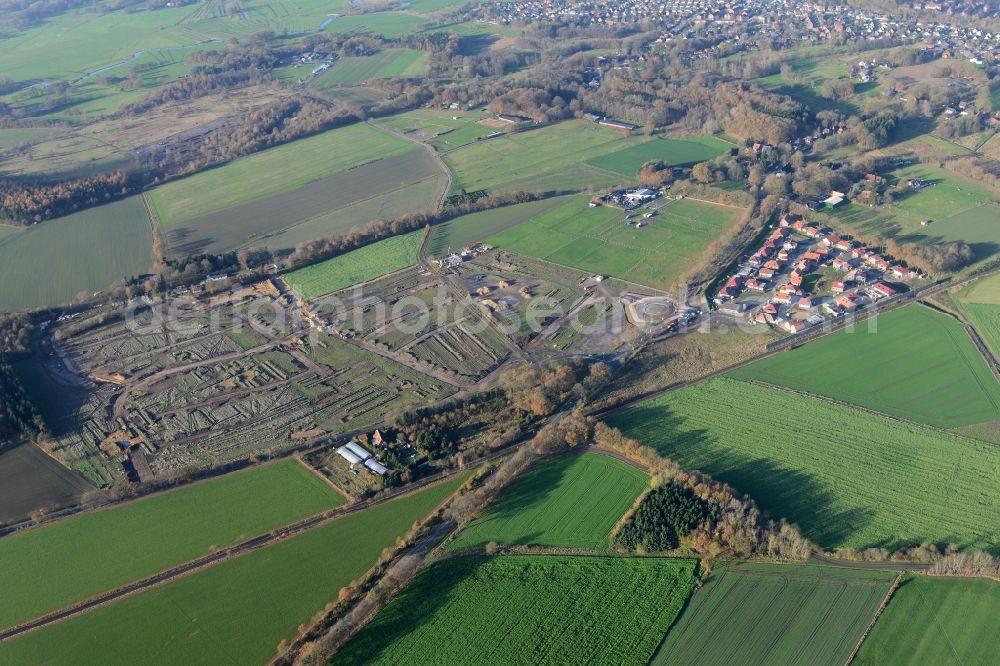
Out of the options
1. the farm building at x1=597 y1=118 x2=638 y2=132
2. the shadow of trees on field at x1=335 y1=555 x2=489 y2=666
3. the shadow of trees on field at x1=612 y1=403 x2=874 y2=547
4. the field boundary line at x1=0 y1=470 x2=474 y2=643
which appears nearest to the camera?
the shadow of trees on field at x1=335 y1=555 x2=489 y2=666

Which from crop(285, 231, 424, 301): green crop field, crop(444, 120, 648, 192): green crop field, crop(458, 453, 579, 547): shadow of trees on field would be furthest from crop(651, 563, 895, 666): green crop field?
crop(444, 120, 648, 192): green crop field

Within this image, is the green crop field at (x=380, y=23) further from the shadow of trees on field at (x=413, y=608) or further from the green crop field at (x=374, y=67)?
the shadow of trees on field at (x=413, y=608)

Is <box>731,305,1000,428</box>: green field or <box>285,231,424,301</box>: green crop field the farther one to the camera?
<box>285,231,424,301</box>: green crop field

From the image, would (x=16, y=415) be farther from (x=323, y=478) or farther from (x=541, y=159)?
(x=541, y=159)

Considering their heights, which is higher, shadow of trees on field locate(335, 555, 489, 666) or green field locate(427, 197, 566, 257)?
green field locate(427, 197, 566, 257)

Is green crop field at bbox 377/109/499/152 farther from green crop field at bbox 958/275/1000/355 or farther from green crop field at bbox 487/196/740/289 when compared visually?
green crop field at bbox 958/275/1000/355

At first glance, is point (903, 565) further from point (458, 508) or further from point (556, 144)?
point (556, 144)
